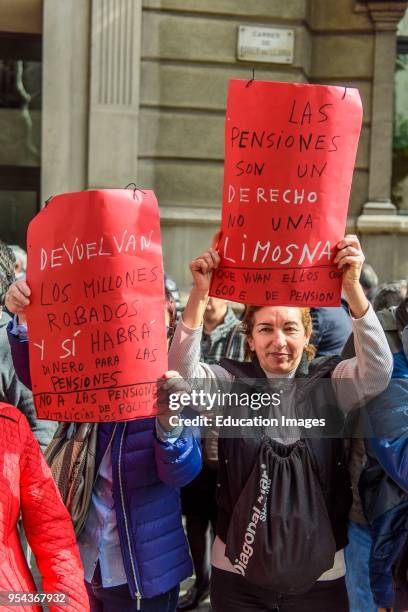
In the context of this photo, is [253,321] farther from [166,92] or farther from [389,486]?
[166,92]

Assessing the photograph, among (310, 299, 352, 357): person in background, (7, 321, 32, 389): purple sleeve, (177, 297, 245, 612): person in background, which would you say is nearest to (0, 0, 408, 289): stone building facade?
(177, 297, 245, 612): person in background

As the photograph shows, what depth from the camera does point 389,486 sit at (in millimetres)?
2717

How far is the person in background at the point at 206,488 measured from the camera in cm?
424

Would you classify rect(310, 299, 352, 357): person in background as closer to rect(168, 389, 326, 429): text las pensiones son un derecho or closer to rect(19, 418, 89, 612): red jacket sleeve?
rect(168, 389, 326, 429): text las pensiones son un derecho

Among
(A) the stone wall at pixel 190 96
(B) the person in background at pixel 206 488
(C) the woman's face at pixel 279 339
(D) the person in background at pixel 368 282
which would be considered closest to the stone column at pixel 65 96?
(A) the stone wall at pixel 190 96

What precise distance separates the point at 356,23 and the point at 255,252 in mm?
6394

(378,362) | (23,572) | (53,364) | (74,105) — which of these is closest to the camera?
A: (23,572)

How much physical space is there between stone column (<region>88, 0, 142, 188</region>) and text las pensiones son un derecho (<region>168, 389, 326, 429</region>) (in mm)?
5332

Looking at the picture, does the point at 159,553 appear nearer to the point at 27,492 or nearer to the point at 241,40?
the point at 27,492

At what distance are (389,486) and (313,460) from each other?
312 mm

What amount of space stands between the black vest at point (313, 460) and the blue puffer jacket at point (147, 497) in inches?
4.0

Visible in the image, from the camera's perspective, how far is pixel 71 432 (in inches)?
107

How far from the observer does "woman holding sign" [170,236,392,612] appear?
8.25 ft

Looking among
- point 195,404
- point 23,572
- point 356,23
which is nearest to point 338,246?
point 195,404
